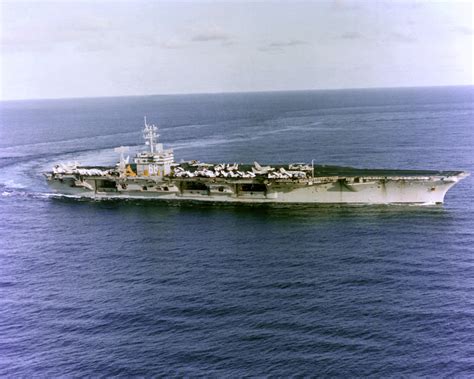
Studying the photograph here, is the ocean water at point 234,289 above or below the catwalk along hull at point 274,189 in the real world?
below

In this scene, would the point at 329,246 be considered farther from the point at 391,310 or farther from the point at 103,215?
the point at 103,215

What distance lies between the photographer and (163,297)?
3219cm

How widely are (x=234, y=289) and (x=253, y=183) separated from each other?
2254cm

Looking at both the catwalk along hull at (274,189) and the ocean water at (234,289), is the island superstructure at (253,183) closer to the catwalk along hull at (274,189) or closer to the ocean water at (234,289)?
the catwalk along hull at (274,189)

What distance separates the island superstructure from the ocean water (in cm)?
178

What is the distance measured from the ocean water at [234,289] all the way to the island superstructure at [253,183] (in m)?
1.78

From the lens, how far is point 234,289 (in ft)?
108

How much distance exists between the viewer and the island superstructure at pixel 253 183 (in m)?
50.5

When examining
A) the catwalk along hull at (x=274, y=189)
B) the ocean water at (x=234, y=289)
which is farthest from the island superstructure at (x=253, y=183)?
the ocean water at (x=234, y=289)

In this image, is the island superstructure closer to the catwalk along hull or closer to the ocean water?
the catwalk along hull

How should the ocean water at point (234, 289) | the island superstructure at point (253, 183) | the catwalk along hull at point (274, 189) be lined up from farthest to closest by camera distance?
the island superstructure at point (253, 183) < the catwalk along hull at point (274, 189) < the ocean water at point (234, 289)

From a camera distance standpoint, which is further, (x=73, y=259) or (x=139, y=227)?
(x=139, y=227)

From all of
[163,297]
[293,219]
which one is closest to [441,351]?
[163,297]

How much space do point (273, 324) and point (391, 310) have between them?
21.1 ft
